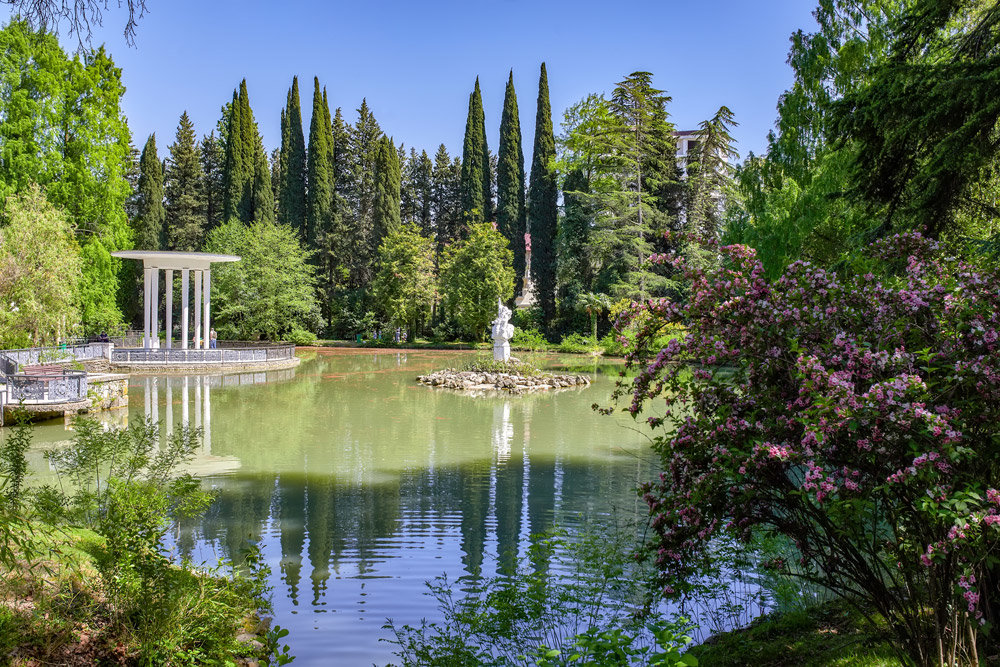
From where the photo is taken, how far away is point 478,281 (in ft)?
121

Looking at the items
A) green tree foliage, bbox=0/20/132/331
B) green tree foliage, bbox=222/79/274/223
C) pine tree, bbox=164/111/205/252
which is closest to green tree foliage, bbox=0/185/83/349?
green tree foliage, bbox=0/20/132/331

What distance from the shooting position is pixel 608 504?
8516mm

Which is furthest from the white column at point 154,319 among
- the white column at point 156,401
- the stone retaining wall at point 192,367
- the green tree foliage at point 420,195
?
the green tree foliage at point 420,195

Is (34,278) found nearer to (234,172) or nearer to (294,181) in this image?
(294,181)

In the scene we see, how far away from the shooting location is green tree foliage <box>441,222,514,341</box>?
36.9 m

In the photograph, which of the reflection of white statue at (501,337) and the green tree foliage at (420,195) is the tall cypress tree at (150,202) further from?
the reflection of white statue at (501,337)

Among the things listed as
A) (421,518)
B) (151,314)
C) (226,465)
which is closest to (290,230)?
(151,314)

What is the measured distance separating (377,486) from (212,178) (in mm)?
43314

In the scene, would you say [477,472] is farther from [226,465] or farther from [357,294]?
[357,294]

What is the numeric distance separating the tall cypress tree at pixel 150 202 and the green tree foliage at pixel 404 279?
12.9 meters

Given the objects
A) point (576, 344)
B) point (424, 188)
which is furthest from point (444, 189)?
point (576, 344)

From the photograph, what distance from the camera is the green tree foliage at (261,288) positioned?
3562cm

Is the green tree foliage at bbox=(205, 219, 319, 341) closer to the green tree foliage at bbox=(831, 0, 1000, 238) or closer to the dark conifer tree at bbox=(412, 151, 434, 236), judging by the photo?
the dark conifer tree at bbox=(412, 151, 434, 236)

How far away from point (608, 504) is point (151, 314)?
22.3 m
